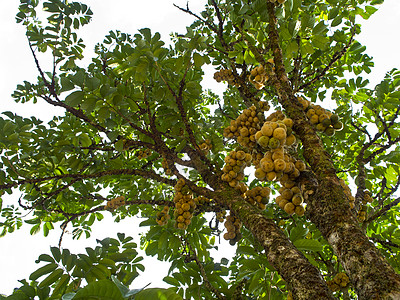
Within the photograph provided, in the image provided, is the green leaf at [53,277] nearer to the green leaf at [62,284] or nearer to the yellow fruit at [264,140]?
the green leaf at [62,284]

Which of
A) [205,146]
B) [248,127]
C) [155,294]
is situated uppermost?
[205,146]

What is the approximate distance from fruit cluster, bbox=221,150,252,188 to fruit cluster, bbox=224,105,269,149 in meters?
0.14

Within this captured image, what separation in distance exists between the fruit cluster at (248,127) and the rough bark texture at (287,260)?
1.95ft

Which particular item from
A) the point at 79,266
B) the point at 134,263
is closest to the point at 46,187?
the point at 134,263

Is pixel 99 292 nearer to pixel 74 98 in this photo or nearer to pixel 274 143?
pixel 274 143

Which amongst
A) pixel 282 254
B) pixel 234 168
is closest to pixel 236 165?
pixel 234 168

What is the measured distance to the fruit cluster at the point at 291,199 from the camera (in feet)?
5.85

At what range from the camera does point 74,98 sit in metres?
2.27

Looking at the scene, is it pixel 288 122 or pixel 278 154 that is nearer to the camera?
pixel 278 154

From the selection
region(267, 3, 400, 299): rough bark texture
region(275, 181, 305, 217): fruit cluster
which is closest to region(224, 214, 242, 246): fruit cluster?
region(275, 181, 305, 217): fruit cluster

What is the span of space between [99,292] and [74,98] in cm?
181

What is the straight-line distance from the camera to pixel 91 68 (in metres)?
3.67

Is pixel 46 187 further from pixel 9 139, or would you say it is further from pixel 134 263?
pixel 134 263

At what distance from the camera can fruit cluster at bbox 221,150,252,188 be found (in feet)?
7.60
